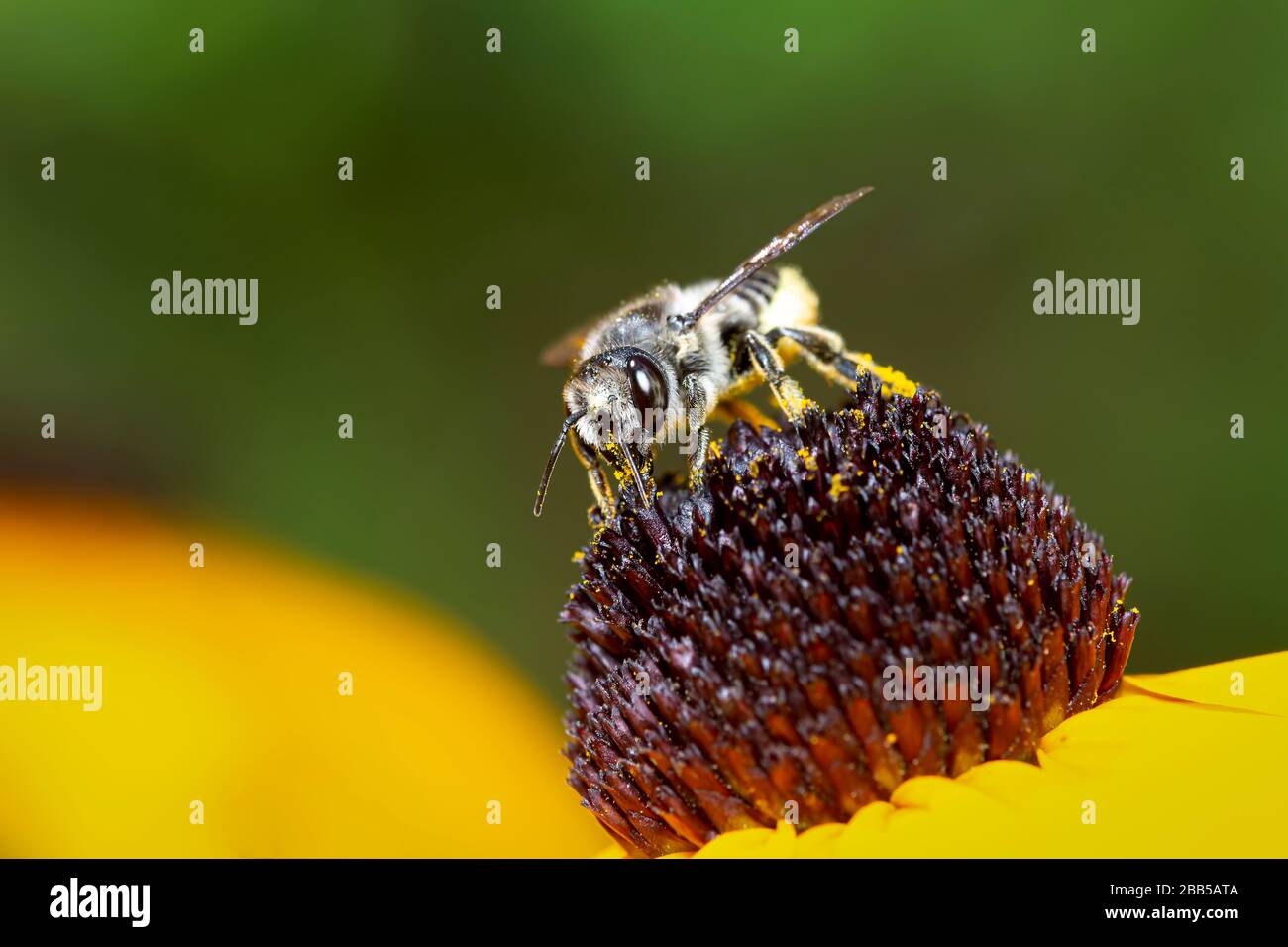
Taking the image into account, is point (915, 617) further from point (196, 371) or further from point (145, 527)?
point (145, 527)

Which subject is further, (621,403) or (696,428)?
(696,428)

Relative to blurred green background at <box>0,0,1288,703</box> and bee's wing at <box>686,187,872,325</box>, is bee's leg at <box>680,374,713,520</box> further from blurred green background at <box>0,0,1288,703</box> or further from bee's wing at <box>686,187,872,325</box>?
blurred green background at <box>0,0,1288,703</box>

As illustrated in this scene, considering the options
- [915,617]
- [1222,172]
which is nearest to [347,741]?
[915,617]
